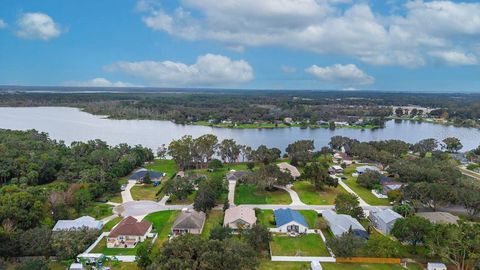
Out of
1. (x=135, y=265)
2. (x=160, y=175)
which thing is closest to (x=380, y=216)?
(x=135, y=265)

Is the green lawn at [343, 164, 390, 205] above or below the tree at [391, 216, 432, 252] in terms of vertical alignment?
below

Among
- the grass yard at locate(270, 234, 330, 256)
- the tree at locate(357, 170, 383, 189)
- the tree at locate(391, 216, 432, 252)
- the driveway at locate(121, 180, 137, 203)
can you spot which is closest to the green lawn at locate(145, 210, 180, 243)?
the driveway at locate(121, 180, 137, 203)

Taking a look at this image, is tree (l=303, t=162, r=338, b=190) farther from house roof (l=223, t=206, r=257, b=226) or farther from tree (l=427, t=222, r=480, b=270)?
tree (l=427, t=222, r=480, b=270)

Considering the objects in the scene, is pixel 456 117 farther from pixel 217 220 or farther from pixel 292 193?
pixel 217 220

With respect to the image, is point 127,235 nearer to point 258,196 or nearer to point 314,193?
point 258,196

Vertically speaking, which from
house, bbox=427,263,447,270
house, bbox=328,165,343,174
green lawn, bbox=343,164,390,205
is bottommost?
green lawn, bbox=343,164,390,205

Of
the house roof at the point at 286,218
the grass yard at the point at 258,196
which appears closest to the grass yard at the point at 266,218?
the house roof at the point at 286,218
